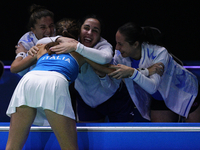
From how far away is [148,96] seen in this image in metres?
2.08

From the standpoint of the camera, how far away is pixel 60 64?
1364 millimetres

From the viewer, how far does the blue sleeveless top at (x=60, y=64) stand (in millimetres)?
1343

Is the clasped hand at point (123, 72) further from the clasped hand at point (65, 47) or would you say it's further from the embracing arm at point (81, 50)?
the clasped hand at point (65, 47)

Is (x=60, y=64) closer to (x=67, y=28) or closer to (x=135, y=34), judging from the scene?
(x=67, y=28)

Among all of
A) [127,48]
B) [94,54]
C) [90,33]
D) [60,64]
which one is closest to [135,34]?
[127,48]

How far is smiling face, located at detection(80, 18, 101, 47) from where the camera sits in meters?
1.87

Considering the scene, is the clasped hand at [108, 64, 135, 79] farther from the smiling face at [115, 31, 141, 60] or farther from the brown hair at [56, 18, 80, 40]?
the brown hair at [56, 18, 80, 40]

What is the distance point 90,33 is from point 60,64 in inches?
23.2

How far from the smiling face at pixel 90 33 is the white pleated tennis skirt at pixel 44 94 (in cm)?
65

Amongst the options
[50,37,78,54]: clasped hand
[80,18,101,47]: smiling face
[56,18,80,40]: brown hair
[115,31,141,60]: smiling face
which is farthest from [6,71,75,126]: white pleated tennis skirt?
[115,31,141,60]: smiling face

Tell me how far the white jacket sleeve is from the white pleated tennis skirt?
287 mm

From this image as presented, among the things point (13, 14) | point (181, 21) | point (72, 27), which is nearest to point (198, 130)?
point (72, 27)

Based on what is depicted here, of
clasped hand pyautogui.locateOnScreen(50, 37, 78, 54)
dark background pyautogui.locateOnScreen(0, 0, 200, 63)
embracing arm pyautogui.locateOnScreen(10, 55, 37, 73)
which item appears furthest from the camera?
dark background pyautogui.locateOnScreen(0, 0, 200, 63)

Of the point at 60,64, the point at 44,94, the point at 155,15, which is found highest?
the point at 155,15
